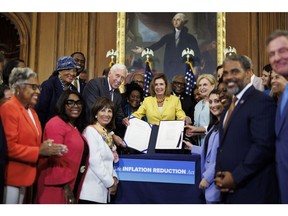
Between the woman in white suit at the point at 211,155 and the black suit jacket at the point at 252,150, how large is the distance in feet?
3.06

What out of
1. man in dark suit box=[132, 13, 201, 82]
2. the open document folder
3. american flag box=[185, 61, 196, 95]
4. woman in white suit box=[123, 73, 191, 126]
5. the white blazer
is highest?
man in dark suit box=[132, 13, 201, 82]

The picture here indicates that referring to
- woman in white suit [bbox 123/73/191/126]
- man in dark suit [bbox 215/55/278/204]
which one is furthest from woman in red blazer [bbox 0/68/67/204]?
woman in white suit [bbox 123/73/191/126]

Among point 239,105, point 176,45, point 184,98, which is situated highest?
point 176,45

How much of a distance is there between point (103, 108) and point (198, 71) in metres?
4.98

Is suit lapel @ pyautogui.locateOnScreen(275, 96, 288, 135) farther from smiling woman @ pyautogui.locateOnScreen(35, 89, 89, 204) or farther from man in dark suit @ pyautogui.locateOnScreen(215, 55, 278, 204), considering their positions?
smiling woman @ pyautogui.locateOnScreen(35, 89, 89, 204)

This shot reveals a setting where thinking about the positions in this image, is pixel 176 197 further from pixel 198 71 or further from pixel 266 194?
pixel 198 71

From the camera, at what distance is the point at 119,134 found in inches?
211

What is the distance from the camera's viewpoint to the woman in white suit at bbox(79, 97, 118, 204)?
4.16m

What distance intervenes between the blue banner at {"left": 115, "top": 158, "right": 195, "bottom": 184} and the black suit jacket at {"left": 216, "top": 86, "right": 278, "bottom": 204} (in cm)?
153

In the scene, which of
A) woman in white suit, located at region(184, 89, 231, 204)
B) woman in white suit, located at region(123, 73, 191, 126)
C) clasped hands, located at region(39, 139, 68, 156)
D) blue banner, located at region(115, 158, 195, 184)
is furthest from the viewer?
woman in white suit, located at region(123, 73, 191, 126)

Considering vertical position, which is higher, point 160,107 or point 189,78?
point 189,78

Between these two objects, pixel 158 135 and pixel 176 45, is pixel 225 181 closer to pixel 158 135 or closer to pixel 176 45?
pixel 158 135

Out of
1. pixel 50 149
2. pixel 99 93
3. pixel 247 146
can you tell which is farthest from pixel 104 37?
pixel 247 146

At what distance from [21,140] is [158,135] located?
179 cm
